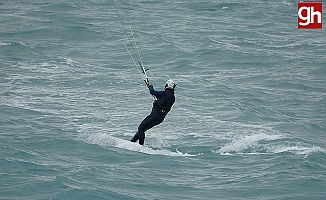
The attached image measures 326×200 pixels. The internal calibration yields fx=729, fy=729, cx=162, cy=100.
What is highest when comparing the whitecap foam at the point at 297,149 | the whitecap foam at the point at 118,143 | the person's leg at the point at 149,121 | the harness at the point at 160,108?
the harness at the point at 160,108

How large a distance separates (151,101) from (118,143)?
5.85 meters

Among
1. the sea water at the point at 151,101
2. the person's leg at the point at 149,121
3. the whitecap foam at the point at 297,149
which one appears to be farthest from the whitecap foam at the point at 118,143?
the whitecap foam at the point at 297,149

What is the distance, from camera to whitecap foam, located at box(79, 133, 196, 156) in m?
19.7

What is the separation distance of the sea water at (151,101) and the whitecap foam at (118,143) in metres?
0.06

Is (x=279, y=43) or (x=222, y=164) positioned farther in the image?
(x=279, y=43)

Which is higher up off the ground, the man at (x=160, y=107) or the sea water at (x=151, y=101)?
the man at (x=160, y=107)

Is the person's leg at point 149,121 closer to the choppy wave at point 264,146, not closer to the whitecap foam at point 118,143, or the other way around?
the whitecap foam at point 118,143

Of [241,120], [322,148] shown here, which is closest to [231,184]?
[322,148]

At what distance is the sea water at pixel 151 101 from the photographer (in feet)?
56.2

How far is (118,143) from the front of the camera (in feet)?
66.6

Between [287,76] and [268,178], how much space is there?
1386 centimetres

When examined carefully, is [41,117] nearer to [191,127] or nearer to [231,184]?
[191,127]

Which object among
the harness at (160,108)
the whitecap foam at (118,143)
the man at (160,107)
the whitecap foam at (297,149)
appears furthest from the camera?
the whitecap foam at (297,149)

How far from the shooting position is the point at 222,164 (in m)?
18.9
